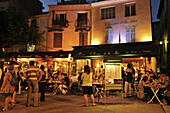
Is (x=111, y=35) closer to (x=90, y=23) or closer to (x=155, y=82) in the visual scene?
(x=90, y=23)

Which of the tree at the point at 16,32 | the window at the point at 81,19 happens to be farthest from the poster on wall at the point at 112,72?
the tree at the point at 16,32

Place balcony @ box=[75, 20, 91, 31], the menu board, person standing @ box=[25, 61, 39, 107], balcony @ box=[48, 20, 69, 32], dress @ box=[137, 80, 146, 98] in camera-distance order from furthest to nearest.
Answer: balcony @ box=[48, 20, 69, 32] < balcony @ box=[75, 20, 91, 31] < dress @ box=[137, 80, 146, 98] < the menu board < person standing @ box=[25, 61, 39, 107]

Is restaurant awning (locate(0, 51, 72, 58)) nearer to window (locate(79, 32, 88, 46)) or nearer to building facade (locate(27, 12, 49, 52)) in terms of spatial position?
building facade (locate(27, 12, 49, 52))

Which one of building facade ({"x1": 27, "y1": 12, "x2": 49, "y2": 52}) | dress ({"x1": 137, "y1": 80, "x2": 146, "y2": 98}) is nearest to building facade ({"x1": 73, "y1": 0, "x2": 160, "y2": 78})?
building facade ({"x1": 27, "y1": 12, "x2": 49, "y2": 52})

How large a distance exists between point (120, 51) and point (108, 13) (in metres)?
4.91

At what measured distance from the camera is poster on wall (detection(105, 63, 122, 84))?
754 centimetres

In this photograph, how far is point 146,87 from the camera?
8.14 m

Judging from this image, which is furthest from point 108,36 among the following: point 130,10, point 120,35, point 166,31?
point 166,31

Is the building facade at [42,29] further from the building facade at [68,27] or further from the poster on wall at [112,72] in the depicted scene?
the poster on wall at [112,72]

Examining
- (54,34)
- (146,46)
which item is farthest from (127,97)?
(54,34)

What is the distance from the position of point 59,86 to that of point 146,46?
730cm

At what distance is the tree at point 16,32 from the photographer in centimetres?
1627

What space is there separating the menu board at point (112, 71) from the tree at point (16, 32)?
1155 centimetres

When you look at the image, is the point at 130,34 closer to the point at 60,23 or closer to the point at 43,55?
the point at 60,23
